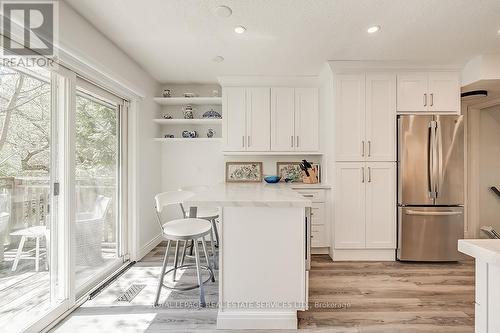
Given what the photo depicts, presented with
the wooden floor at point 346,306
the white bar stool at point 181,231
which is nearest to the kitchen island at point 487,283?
the wooden floor at point 346,306

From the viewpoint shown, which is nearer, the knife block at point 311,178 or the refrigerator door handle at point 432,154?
the refrigerator door handle at point 432,154

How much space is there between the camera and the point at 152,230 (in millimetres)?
3658

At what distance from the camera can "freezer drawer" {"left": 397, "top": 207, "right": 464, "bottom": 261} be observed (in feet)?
9.97

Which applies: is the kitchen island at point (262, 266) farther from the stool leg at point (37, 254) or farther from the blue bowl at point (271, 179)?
the blue bowl at point (271, 179)

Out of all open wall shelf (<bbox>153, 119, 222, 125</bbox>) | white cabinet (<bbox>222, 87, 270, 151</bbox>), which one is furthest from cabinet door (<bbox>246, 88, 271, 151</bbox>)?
open wall shelf (<bbox>153, 119, 222, 125</bbox>)

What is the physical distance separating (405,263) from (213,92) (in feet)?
11.2

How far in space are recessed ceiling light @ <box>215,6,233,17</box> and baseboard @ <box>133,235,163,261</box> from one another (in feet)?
9.24

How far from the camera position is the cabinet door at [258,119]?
3.64 metres

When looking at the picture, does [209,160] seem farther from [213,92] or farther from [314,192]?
[314,192]

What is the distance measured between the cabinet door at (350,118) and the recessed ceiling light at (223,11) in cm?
167

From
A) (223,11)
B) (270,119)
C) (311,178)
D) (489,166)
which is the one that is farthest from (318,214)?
(489,166)

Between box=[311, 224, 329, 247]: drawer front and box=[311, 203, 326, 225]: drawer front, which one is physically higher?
box=[311, 203, 326, 225]: drawer front

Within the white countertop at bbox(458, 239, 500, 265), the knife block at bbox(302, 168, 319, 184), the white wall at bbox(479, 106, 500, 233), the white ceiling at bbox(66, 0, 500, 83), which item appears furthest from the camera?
the white wall at bbox(479, 106, 500, 233)

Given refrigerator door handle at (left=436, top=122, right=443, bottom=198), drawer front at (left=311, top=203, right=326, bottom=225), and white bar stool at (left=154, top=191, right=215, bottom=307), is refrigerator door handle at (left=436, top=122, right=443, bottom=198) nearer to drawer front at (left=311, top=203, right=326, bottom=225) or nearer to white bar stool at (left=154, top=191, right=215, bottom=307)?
drawer front at (left=311, top=203, right=326, bottom=225)
